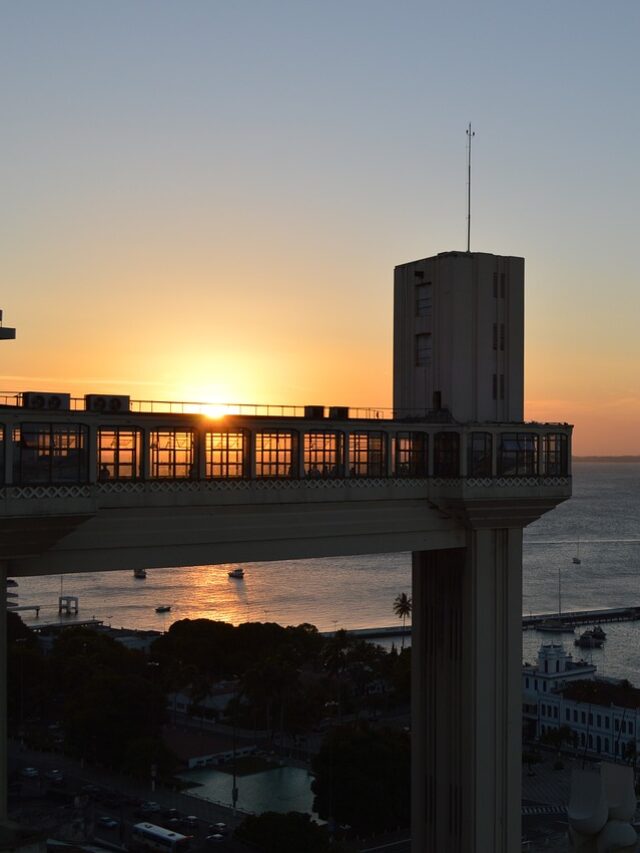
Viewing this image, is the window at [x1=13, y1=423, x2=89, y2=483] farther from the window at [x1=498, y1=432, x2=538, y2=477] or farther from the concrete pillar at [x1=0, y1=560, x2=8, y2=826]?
the window at [x1=498, y1=432, x2=538, y2=477]

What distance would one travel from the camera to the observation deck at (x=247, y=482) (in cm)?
2347

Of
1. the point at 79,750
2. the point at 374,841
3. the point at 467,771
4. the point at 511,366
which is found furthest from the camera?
the point at 79,750

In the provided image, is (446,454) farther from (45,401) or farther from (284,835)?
(284,835)

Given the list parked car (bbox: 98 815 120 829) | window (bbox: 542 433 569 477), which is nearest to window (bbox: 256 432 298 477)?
window (bbox: 542 433 569 477)

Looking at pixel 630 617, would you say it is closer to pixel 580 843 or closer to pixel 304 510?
pixel 304 510

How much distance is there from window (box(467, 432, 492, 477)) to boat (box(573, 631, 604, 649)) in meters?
118

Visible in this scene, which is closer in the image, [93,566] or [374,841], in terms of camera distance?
[93,566]

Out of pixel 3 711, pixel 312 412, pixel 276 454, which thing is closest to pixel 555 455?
pixel 312 412

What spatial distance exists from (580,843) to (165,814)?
186 ft

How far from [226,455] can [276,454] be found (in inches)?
62.7

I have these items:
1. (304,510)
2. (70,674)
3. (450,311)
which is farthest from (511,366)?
(70,674)

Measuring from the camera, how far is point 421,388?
34438mm

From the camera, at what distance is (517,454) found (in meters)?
32.9

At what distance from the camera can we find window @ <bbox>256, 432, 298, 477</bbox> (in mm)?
27891
